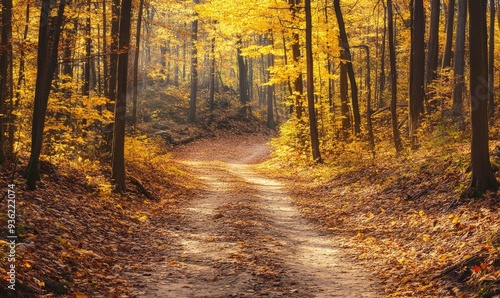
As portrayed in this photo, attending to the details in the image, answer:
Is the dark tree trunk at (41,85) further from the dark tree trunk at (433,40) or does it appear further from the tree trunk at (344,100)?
the tree trunk at (344,100)

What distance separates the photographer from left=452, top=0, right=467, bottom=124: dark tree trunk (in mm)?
16188

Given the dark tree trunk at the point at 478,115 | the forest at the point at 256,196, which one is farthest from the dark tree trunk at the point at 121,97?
the dark tree trunk at the point at 478,115

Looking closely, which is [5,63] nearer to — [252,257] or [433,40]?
[252,257]

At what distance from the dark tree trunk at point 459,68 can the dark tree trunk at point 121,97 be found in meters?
10.7

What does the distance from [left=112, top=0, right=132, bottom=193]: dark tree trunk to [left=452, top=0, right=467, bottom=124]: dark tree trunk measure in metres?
10.7

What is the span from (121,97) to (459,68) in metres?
12.4

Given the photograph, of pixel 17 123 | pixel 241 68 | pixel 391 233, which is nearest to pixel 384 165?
pixel 391 233

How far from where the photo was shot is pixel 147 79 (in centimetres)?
4572

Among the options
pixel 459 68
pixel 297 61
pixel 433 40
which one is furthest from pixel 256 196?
pixel 433 40

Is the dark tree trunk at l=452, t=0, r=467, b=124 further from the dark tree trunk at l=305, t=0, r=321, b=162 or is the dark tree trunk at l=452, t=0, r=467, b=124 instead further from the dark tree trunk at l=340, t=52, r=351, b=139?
the dark tree trunk at l=340, t=52, r=351, b=139

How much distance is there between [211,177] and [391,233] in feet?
40.4

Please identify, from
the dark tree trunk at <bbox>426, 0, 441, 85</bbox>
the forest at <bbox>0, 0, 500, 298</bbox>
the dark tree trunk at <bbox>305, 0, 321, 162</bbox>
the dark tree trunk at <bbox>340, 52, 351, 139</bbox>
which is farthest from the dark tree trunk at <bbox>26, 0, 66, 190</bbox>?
the dark tree trunk at <bbox>340, 52, 351, 139</bbox>

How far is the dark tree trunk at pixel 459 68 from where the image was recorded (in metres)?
16.2

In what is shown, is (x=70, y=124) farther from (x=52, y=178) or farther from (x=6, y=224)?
(x=6, y=224)
